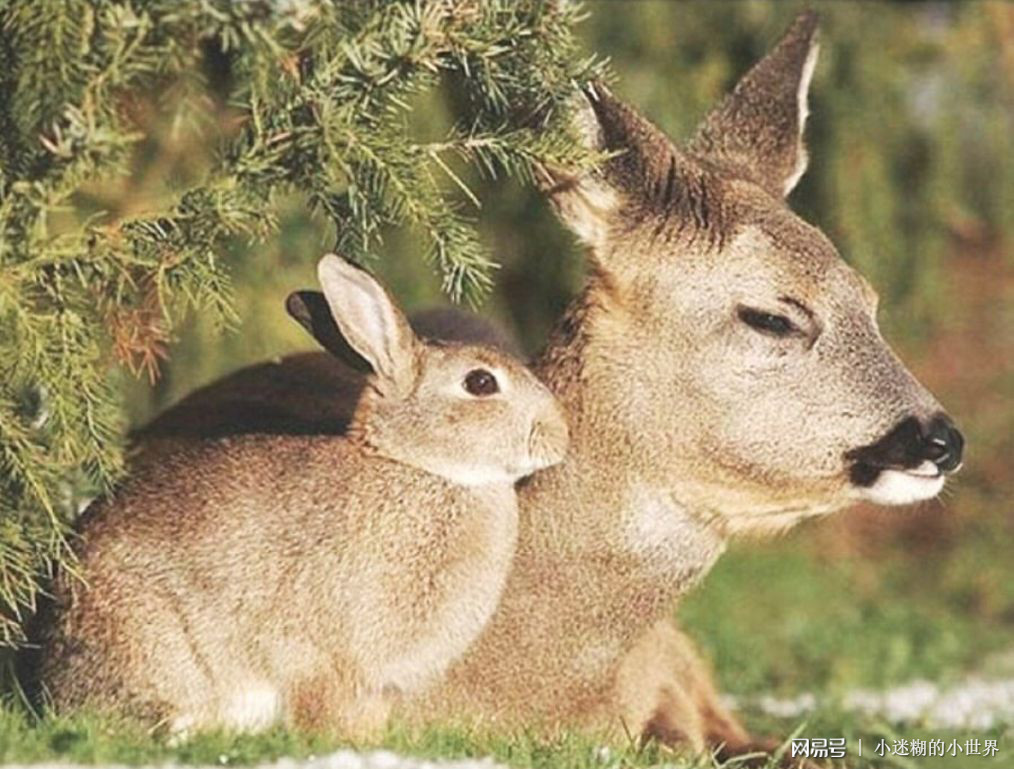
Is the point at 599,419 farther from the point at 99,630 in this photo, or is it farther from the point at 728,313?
the point at 99,630

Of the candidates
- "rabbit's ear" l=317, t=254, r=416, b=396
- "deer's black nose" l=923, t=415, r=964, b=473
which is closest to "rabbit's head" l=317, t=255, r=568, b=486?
"rabbit's ear" l=317, t=254, r=416, b=396

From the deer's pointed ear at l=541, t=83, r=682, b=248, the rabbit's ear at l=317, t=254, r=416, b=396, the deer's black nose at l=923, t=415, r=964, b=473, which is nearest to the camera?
the rabbit's ear at l=317, t=254, r=416, b=396

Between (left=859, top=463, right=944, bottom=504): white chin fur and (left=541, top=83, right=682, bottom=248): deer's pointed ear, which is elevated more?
(left=541, top=83, right=682, bottom=248): deer's pointed ear

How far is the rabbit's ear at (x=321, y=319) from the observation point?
6082 mm

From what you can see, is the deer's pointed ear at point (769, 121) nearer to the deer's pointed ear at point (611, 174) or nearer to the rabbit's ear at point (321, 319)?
the deer's pointed ear at point (611, 174)

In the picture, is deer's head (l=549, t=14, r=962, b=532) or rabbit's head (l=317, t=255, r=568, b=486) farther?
deer's head (l=549, t=14, r=962, b=532)

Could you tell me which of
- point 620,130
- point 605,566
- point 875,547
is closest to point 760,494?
point 605,566

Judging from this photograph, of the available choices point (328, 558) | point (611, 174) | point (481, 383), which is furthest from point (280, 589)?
point (611, 174)

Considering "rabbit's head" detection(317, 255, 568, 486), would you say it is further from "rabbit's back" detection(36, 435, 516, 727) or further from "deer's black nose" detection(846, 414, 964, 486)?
"deer's black nose" detection(846, 414, 964, 486)

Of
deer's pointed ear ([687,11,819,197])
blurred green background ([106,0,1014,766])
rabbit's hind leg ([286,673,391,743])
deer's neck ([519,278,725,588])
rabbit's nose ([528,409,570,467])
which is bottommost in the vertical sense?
blurred green background ([106,0,1014,766])

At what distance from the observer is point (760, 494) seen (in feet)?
20.2

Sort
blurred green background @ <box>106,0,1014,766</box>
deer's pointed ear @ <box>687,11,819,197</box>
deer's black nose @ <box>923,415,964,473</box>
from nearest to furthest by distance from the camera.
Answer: deer's black nose @ <box>923,415,964,473</box> < deer's pointed ear @ <box>687,11,819,197</box> < blurred green background @ <box>106,0,1014,766</box>

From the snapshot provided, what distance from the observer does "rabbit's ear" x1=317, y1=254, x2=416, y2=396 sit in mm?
5859

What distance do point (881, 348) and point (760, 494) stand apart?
47 centimetres
